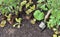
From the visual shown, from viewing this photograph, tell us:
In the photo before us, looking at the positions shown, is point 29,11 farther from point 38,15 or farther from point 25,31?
point 25,31

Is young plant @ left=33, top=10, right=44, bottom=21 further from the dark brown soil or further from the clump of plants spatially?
the dark brown soil

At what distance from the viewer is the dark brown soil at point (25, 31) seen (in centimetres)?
231

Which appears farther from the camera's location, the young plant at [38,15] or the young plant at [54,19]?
the young plant at [38,15]

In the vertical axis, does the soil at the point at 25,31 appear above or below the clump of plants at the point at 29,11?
below

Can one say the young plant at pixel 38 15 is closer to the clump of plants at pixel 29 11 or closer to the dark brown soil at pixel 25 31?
the clump of plants at pixel 29 11

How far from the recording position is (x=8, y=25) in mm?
2457

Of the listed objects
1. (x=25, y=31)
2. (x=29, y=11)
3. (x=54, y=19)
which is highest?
(x=29, y=11)

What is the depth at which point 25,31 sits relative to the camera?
2.36 m

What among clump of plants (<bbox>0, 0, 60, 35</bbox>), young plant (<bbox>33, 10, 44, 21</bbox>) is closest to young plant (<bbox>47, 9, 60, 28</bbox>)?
clump of plants (<bbox>0, 0, 60, 35</bbox>)

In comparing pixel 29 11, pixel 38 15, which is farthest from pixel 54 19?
pixel 29 11

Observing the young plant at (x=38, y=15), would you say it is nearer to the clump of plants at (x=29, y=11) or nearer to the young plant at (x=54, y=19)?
the clump of plants at (x=29, y=11)

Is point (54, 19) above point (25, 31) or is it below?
above

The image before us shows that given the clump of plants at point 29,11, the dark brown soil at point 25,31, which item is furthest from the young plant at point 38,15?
the dark brown soil at point 25,31

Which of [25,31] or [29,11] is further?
[29,11]
